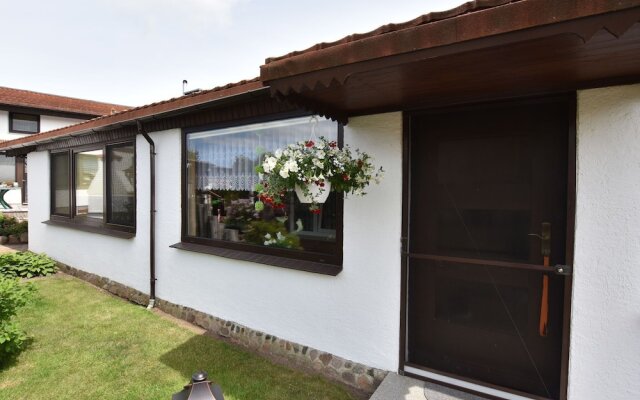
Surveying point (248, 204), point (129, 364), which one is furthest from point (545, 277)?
point (129, 364)

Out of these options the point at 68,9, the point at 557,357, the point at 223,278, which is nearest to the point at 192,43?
the point at 68,9

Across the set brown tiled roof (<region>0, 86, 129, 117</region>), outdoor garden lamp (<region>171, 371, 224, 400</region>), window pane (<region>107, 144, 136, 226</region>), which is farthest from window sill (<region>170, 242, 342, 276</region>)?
brown tiled roof (<region>0, 86, 129, 117</region>)

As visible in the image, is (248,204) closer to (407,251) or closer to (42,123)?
(407,251)

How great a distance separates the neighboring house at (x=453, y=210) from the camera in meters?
2.02

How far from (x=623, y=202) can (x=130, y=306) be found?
5951mm

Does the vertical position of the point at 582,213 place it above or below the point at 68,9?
below

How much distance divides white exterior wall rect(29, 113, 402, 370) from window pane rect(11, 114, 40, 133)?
1950 cm

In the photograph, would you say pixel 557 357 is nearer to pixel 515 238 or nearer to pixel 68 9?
pixel 515 238

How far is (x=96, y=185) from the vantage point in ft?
22.3

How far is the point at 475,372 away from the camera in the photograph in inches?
114

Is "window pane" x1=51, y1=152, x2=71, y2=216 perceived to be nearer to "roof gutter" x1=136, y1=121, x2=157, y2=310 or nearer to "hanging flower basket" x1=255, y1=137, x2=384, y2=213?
"roof gutter" x1=136, y1=121, x2=157, y2=310

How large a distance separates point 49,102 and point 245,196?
75.1ft

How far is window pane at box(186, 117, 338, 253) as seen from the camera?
146 inches

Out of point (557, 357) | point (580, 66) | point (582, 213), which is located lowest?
point (557, 357)
